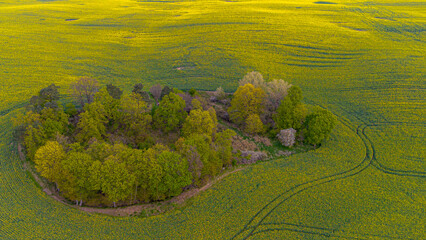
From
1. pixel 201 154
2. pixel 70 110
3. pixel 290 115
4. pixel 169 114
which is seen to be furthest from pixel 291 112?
pixel 70 110

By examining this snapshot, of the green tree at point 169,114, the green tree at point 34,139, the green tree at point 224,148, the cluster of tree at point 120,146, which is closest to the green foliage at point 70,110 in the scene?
the cluster of tree at point 120,146

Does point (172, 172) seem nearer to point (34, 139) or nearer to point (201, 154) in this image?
point (201, 154)

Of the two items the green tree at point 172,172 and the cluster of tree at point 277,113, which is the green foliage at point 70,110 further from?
the cluster of tree at point 277,113

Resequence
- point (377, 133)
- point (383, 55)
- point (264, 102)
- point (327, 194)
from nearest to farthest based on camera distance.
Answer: point (327, 194) < point (377, 133) < point (264, 102) < point (383, 55)

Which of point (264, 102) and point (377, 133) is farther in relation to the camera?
point (264, 102)

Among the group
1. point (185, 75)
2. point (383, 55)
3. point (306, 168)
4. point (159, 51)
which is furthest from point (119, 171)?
point (383, 55)

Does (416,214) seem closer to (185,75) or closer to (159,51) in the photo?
(185,75)

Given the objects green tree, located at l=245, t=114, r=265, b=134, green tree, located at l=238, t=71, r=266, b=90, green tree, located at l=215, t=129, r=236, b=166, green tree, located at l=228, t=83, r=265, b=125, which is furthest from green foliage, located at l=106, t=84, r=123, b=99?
green tree, located at l=238, t=71, r=266, b=90
